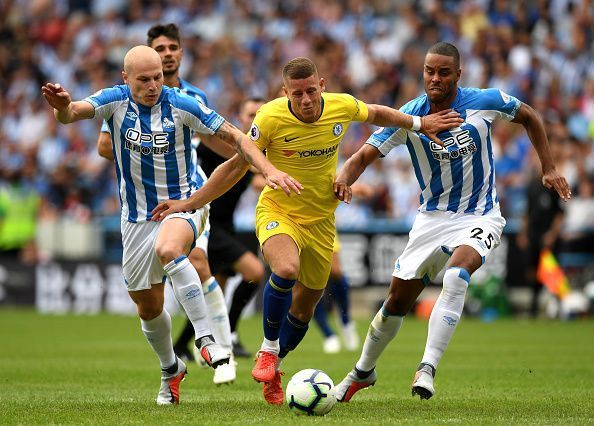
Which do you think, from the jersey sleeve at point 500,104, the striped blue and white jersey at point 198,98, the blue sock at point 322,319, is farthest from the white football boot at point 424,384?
the blue sock at point 322,319

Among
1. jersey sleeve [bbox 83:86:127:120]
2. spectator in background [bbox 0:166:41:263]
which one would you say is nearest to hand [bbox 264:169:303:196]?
jersey sleeve [bbox 83:86:127:120]

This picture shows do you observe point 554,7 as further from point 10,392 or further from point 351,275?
point 10,392

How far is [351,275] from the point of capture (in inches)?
780

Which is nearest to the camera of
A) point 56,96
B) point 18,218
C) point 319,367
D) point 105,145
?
point 56,96

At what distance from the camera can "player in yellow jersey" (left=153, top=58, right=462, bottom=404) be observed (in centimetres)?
799

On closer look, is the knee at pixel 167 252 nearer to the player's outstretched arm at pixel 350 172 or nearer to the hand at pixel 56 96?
the hand at pixel 56 96

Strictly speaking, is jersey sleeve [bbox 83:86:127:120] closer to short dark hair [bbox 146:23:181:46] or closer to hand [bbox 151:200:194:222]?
hand [bbox 151:200:194:222]

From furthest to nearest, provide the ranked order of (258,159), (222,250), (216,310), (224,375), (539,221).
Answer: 1. (539,221)
2. (222,250)
3. (216,310)
4. (224,375)
5. (258,159)

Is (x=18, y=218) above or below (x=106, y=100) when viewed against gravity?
below

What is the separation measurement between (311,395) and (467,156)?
7.30ft

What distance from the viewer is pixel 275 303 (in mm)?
8047

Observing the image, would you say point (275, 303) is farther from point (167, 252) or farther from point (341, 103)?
point (341, 103)

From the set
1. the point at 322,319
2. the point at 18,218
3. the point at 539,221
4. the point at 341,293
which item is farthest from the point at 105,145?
the point at 18,218

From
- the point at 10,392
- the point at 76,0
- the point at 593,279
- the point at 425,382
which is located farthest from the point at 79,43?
the point at 425,382
